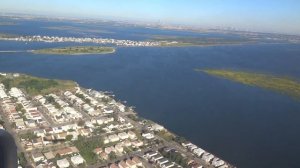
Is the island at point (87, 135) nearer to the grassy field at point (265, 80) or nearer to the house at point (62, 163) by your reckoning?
the house at point (62, 163)

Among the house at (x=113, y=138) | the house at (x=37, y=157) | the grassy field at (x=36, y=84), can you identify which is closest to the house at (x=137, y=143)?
the house at (x=113, y=138)

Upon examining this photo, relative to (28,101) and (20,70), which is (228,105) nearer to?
(28,101)

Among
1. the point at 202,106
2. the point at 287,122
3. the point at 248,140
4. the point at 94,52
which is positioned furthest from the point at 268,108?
the point at 94,52

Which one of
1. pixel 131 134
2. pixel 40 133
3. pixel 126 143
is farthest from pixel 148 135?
pixel 40 133

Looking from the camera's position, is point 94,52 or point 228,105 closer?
point 228,105

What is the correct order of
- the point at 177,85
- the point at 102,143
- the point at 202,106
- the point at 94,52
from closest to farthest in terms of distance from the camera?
the point at 102,143 → the point at 202,106 → the point at 177,85 → the point at 94,52

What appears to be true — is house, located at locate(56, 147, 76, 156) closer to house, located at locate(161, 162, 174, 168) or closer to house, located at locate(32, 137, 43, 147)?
house, located at locate(32, 137, 43, 147)

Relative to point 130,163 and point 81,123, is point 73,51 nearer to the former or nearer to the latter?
point 81,123

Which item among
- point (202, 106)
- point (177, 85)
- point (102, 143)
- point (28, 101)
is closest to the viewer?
point (102, 143)
